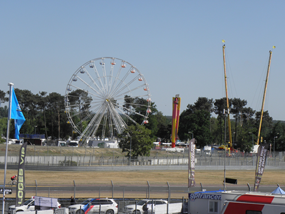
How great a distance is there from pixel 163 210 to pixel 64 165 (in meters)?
35.1

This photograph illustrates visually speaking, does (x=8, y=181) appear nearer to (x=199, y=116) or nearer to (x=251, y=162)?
(x=251, y=162)

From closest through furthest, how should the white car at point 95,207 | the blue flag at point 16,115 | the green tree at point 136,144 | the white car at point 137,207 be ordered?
1. the blue flag at point 16,115
2. the white car at point 137,207
3. the white car at point 95,207
4. the green tree at point 136,144

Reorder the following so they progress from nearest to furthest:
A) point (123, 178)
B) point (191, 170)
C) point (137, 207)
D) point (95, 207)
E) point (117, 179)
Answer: point (137, 207) < point (95, 207) < point (191, 170) < point (117, 179) < point (123, 178)

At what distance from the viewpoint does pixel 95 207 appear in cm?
2416

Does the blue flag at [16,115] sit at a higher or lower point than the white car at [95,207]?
higher

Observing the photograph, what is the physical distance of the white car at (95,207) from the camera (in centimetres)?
2383

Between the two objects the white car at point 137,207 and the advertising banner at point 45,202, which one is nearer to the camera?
the advertising banner at point 45,202

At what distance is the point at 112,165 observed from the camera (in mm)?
58406

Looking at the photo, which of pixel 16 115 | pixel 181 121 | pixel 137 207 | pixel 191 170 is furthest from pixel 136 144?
pixel 181 121

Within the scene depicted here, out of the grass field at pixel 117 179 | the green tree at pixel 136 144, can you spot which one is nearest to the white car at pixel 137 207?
the grass field at pixel 117 179

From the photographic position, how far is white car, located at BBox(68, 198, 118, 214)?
938 inches

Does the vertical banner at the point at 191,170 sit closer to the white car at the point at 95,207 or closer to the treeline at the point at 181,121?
the white car at the point at 95,207

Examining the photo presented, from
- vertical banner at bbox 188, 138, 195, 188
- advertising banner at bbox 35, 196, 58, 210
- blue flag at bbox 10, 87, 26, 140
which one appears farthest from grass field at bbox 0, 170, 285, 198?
advertising banner at bbox 35, 196, 58, 210

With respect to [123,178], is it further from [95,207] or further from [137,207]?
[137,207]
